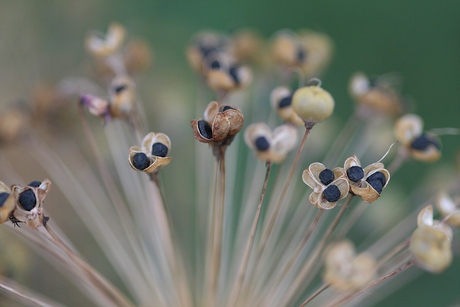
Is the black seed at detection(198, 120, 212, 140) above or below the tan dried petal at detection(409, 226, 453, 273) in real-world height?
above

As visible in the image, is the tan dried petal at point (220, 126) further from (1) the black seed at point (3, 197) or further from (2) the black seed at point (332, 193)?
(1) the black seed at point (3, 197)

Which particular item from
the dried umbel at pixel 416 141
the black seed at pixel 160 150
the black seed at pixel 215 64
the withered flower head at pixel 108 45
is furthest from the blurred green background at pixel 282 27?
the black seed at pixel 160 150

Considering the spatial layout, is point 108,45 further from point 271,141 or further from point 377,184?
point 377,184

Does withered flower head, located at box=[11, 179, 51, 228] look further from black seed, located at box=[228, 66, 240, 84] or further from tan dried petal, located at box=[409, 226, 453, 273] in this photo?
tan dried petal, located at box=[409, 226, 453, 273]

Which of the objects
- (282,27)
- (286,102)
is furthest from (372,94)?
(282,27)

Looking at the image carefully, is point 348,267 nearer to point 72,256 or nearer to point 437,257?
point 437,257

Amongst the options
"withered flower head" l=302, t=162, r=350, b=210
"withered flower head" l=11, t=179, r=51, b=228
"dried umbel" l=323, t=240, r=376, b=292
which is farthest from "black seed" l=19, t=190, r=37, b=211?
"dried umbel" l=323, t=240, r=376, b=292

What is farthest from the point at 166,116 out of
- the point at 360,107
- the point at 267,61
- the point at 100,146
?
the point at 360,107

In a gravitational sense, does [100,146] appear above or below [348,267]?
above
